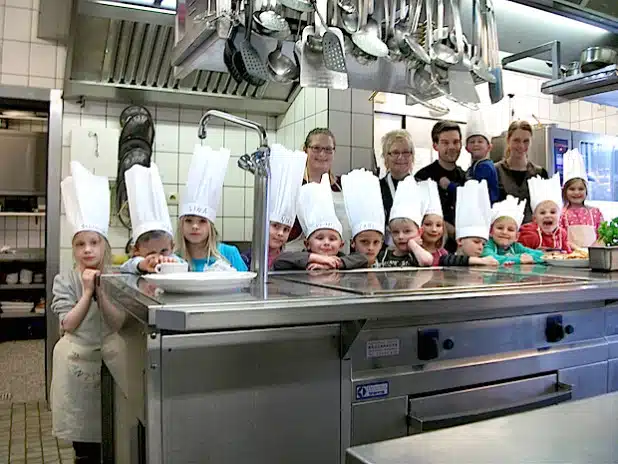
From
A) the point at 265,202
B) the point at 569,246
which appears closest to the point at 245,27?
the point at 265,202

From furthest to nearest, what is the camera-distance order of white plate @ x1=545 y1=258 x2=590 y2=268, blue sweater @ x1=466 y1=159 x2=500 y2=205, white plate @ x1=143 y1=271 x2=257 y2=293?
blue sweater @ x1=466 y1=159 x2=500 y2=205
white plate @ x1=545 y1=258 x2=590 y2=268
white plate @ x1=143 y1=271 x2=257 y2=293

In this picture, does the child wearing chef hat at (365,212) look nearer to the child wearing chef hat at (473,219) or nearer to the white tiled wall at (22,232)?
the child wearing chef hat at (473,219)

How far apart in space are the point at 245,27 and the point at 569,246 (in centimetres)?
168

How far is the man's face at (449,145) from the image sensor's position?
103 inches

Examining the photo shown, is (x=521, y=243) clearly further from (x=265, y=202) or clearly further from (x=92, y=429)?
(x=92, y=429)

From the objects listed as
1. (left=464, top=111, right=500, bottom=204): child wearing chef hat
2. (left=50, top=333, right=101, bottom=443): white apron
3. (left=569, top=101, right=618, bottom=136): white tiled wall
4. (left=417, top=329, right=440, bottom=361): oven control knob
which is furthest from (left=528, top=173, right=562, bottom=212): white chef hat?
(left=569, top=101, right=618, bottom=136): white tiled wall

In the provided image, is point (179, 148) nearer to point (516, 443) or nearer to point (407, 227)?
point (407, 227)

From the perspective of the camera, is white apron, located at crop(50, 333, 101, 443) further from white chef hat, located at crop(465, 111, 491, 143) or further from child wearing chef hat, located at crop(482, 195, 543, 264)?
white chef hat, located at crop(465, 111, 491, 143)

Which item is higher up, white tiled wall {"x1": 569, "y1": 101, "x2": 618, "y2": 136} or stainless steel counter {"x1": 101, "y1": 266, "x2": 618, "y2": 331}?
white tiled wall {"x1": 569, "y1": 101, "x2": 618, "y2": 136}

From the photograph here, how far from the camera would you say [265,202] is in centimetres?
130

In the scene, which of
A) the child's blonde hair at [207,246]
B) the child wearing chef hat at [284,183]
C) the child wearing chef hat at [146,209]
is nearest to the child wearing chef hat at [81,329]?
the child wearing chef hat at [146,209]

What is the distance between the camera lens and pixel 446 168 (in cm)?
266

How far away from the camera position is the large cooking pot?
218cm

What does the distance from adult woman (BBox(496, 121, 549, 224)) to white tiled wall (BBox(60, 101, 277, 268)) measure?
4.45ft
